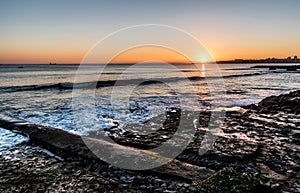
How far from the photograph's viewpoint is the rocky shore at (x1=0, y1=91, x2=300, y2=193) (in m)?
4.20

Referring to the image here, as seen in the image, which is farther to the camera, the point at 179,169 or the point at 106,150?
the point at 106,150

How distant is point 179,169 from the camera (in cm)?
498

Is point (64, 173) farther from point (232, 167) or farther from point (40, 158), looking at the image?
point (232, 167)

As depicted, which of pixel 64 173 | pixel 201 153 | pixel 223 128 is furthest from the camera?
pixel 223 128

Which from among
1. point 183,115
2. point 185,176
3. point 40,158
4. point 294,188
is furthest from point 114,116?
point 294,188

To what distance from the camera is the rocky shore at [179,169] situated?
420 cm

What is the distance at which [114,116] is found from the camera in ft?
41.2

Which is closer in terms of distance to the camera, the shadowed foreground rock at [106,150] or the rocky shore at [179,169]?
the rocky shore at [179,169]

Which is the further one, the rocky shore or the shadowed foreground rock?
the shadowed foreground rock

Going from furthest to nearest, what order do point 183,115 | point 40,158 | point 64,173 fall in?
point 183,115 → point 40,158 → point 64,173

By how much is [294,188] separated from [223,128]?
5036mm

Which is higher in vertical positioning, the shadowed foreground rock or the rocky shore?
the shadowed foreground rock

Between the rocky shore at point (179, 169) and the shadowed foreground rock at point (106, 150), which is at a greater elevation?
the shadowed foreground rock at point (106, 150)

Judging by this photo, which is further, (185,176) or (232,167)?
(232,167)
